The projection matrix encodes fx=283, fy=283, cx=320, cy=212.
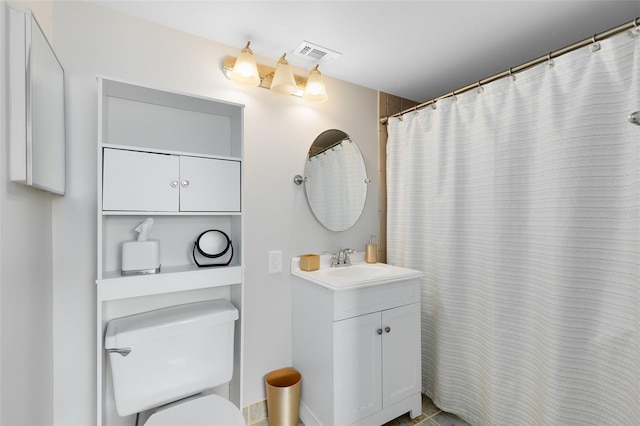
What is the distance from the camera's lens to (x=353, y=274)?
1877 mm

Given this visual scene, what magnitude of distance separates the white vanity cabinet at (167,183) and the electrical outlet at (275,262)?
431mm

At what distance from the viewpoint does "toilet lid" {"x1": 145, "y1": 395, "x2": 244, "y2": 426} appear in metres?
1.14

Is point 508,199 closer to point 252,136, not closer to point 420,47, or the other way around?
point 420,47

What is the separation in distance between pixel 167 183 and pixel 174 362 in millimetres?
811

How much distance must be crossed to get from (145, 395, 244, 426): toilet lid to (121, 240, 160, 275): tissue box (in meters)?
0.60

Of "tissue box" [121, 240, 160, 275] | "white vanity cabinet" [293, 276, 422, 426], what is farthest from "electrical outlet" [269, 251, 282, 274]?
"tissue box" [121, 240, 160, 275]

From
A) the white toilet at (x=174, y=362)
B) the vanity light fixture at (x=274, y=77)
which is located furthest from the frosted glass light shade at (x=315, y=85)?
the white toilet at (x=174, y=362)

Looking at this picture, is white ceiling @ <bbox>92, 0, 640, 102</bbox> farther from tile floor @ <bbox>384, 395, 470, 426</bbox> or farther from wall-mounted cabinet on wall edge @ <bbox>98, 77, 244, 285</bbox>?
tile floor @ <bbox>384, 395, 470, 426</bbox>

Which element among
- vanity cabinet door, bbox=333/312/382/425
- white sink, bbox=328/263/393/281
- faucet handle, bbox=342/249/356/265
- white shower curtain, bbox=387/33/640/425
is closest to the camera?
white shower curtain, bbox=387/33/640/425

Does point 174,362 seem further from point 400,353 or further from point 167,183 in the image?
point 400,353

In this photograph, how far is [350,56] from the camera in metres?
1.73

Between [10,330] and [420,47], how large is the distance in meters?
2.16

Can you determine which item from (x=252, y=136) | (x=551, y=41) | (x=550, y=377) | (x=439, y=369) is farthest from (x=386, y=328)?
(x=551, y=41)

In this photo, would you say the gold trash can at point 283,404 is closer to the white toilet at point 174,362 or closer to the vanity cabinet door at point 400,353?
the white toilet at point 174,362
